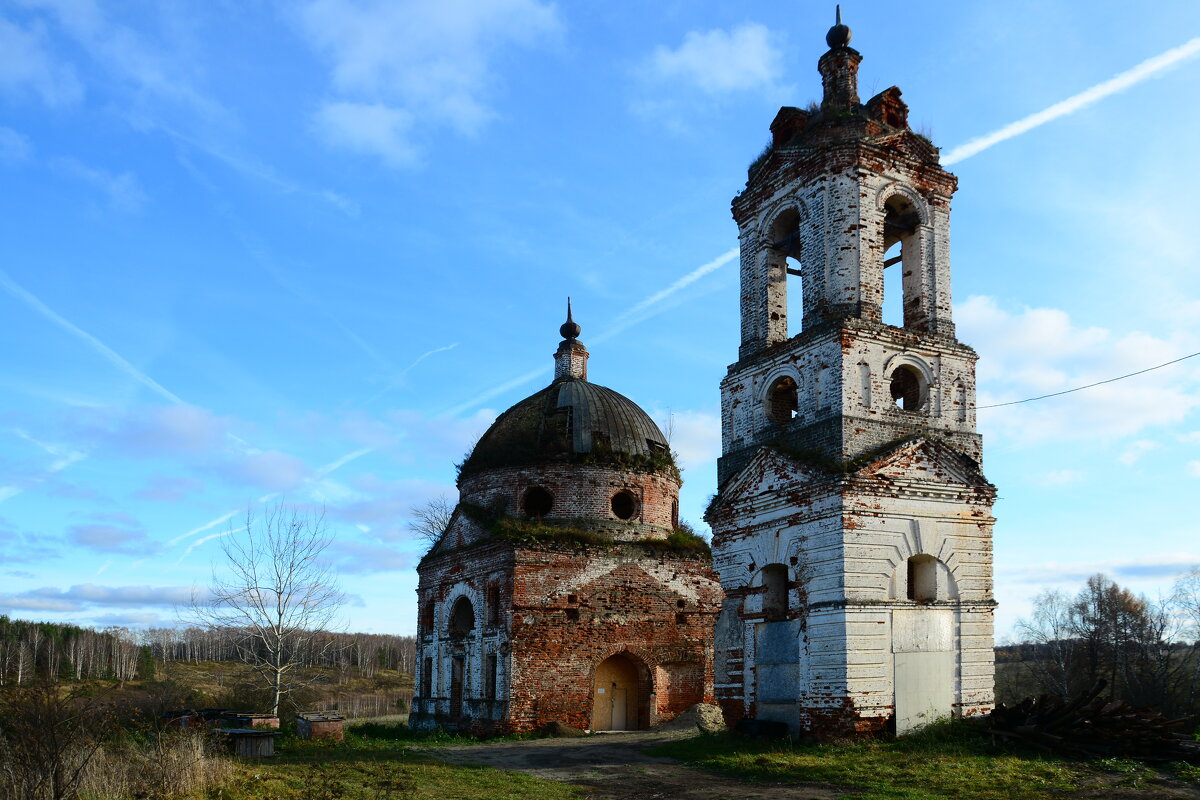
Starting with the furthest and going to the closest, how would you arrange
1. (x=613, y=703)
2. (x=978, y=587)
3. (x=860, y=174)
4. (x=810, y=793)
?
(x=613, y=703) < (x=860, y=174) < (x=978, y=587) < (x=810, y=793)

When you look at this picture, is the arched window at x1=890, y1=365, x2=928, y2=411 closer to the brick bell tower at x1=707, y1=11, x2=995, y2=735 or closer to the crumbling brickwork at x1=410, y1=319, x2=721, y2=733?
the brick bell tower at x1=707, y1=11, x2=995, y2=735

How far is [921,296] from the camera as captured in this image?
52.1 feet

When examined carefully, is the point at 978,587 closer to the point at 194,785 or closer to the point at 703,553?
the point at 703,553

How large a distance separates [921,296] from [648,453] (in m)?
9.60

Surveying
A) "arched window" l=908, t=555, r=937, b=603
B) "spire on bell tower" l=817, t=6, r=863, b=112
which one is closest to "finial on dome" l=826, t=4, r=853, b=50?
"spire on bell tower" l=817, t=6, r=863, b=112

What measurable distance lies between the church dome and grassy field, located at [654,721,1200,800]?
9.99 m

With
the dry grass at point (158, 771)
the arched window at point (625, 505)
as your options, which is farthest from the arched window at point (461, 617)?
the dry grass at point (158, 771)

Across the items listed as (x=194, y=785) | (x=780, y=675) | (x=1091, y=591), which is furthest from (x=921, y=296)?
(x=1091, y=591)

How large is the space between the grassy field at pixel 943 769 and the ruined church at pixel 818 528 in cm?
56

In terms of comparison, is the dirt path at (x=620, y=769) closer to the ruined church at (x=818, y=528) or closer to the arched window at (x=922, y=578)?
the ruined church at (x=818, y=528)

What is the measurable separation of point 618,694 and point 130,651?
205 feet

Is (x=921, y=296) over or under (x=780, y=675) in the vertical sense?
over

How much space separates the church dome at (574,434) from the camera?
75.5ft

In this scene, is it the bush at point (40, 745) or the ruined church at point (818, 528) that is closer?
the bush at point (40, 745)
